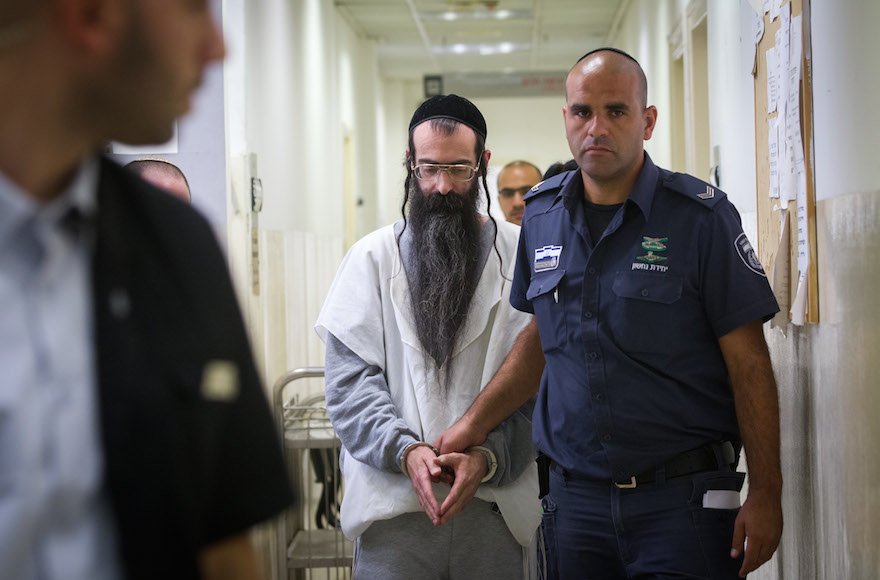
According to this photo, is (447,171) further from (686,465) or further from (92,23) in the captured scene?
(92,23)

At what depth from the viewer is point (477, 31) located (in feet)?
36.5

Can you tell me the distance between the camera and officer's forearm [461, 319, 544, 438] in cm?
205

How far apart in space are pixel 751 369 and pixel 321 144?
6.30 metres

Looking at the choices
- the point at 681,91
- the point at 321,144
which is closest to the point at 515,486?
the point at 681,91

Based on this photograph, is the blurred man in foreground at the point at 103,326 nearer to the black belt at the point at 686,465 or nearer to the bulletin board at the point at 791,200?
the black belt at the point at 686,465

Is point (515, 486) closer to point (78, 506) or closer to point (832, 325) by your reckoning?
point (832, 325)

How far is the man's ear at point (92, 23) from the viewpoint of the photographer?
0.66m

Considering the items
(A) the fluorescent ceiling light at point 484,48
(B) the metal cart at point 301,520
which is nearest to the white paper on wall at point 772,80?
(B) the metal cart at point 301,520

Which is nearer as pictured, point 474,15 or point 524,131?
point 474,15

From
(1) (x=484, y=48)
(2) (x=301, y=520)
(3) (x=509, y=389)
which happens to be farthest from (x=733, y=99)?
(1) (x=484, y=48)

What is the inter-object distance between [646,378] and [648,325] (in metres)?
0.12

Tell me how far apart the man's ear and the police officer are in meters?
1.47

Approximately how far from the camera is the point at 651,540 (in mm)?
1954

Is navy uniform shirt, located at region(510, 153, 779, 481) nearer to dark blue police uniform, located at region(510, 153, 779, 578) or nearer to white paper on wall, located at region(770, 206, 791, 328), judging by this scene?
dark blue police uniform, located at region(510, 153, 779, 578)
